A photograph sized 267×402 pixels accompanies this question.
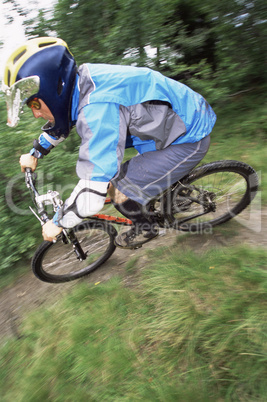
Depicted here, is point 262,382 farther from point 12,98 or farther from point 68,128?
point 12,98

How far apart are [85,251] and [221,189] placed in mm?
1846

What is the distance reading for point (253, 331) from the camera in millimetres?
1820

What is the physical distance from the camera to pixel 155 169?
7.53 feet

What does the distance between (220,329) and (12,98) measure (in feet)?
7.18

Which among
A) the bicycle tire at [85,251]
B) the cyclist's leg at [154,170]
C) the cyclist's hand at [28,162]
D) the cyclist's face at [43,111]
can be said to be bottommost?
the bicycle tire at [85,251]

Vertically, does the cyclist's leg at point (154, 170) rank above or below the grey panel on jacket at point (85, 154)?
below

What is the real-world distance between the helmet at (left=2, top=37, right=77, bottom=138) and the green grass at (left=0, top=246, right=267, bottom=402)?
1798 mm

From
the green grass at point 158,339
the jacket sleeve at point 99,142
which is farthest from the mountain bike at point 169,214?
the jacket sleeve at point 99,142

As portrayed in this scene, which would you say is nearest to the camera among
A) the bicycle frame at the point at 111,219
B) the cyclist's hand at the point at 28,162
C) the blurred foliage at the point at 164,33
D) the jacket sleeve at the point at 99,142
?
the jacket sleeve at the point at 99,142

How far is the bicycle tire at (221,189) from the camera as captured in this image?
2.67m

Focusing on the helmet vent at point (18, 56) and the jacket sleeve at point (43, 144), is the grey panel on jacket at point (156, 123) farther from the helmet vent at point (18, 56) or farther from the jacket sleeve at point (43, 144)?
the jacket sleeve at point (43, 144)

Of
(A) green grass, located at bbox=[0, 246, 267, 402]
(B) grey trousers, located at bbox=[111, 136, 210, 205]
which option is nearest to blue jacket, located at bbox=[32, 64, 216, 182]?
(B) grey trousers, located at bbox=[111, 136, 210, 205]

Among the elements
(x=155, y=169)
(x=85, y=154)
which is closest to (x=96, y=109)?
(x=85, y=154)

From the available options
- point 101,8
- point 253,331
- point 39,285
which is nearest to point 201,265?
point 253,331
